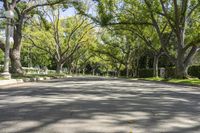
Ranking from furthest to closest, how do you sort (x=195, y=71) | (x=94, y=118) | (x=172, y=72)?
1. (x=172, y=72)
2. (x=195, y=71)
3. (x=94, y=118)

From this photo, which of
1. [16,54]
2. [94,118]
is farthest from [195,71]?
[94,118]

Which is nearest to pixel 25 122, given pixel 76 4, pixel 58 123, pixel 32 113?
pixel 58 123

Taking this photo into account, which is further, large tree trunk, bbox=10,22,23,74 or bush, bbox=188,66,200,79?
bush, bbox=188,66,200,79

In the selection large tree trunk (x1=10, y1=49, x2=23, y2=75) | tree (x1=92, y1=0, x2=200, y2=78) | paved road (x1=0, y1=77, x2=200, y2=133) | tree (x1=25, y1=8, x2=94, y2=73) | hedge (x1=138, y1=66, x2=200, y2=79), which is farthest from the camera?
tree (x1=25, y1=8, x2=94, y2=73)

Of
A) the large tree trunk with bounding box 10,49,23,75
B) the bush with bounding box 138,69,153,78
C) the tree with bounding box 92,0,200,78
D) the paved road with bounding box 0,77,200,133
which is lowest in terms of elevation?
the paved road with bounding box 0,77,200,133

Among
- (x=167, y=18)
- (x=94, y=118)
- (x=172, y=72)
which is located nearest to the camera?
(x=94, y=118)

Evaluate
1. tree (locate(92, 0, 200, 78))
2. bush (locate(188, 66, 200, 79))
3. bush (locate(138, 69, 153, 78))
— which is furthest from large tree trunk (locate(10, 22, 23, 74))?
bush (locate(138, 69, 153, 78))

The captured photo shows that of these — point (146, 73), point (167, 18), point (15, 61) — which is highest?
point (167, 18)

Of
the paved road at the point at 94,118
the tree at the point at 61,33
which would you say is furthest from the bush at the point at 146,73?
the paved road at the point at 94,118

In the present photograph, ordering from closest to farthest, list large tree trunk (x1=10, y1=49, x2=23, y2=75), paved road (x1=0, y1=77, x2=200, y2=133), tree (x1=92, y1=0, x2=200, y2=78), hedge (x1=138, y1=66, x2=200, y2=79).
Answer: paved road (x1=0, y1=77, x2=200, y2=133), large tree trunk (x1=10, y1=49, x2=23, y2=75), tree (x1=92, y1=0, x2=200, y2=78), hedge (x1=138, y1=66, x2=200, y2=79)

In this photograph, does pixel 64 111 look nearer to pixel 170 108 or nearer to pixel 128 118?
pixel 128 118

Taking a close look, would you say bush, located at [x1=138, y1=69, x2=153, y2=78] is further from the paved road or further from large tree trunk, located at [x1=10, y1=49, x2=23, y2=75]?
the paved road

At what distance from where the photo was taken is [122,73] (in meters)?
99.8

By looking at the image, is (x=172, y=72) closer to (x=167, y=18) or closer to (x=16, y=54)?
(x=167, y=18)
